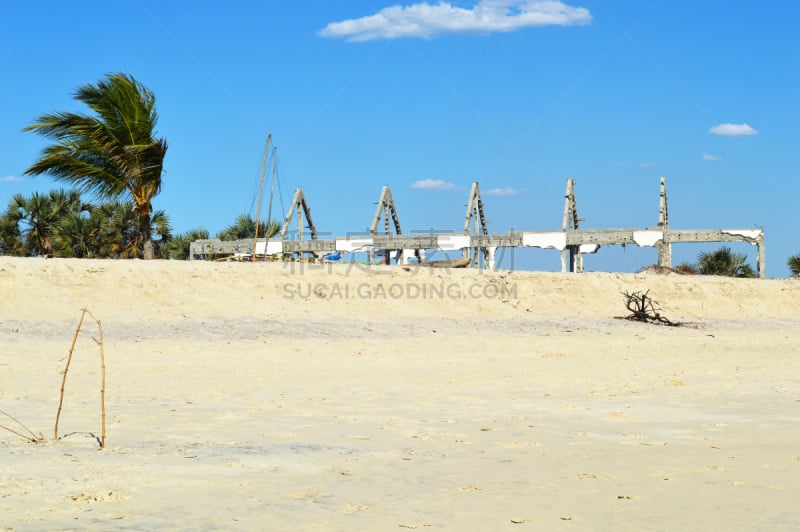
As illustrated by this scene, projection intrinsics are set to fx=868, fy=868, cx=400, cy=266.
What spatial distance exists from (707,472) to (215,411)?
4.27 meters

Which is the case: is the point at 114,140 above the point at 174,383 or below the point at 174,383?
above

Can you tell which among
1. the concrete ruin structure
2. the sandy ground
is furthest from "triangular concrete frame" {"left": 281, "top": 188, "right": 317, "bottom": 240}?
the sandy ground

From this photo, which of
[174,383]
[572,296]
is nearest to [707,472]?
[174,383]

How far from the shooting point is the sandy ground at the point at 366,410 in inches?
186

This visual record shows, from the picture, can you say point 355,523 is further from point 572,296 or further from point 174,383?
point 572,296

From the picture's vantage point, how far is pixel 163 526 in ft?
14.0

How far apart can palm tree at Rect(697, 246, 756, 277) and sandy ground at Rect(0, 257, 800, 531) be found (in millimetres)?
11757

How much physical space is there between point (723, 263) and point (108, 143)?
2104 centimetres

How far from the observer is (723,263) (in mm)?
30578

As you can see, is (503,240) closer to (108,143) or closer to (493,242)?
(493,242)

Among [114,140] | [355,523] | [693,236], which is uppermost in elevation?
[114,140]

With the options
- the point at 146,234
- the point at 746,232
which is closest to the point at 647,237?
the point at 746,232

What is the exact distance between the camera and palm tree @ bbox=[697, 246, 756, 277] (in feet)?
99.2

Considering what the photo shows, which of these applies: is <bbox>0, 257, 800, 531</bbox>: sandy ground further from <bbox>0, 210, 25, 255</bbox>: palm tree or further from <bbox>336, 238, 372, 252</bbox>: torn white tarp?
<bbox>0, 210, 25, 255</bbox>: palm tree
